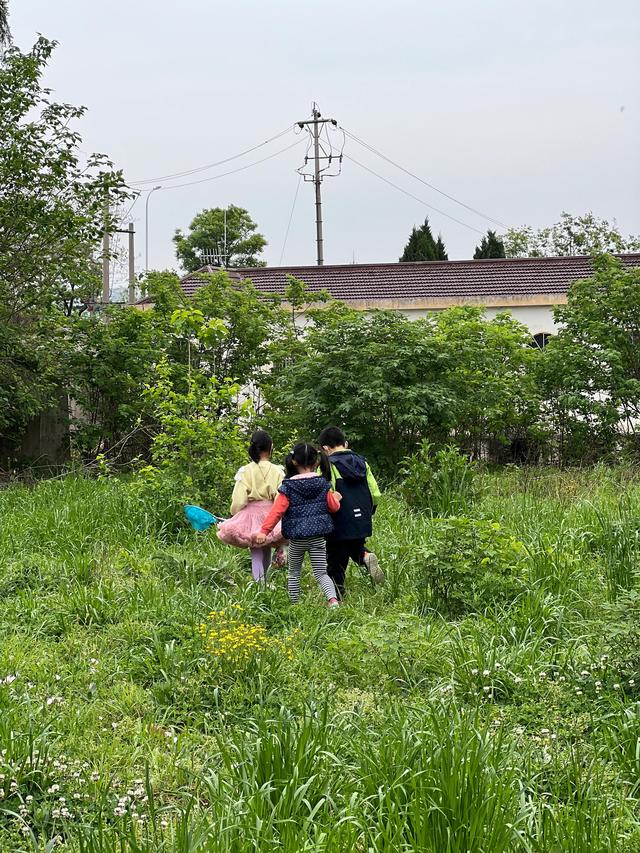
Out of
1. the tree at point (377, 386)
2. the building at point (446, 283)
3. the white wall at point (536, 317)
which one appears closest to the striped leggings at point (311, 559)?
the tree at point (377, 386)

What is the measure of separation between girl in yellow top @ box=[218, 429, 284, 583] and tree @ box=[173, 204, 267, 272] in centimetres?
4381

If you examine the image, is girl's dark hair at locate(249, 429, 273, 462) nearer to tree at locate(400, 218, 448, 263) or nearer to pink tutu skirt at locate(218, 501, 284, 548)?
pink tutu skirt at locate(218, 501, 284, 548)

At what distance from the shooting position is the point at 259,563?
7254 mm

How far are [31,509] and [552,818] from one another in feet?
23.6

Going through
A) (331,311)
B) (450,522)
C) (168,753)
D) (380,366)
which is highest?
(331,311)

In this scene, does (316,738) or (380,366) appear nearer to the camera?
(316,738)

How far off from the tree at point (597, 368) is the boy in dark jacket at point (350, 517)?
744cm

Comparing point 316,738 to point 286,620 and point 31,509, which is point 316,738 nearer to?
point 286,620

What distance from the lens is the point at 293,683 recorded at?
5.01 m

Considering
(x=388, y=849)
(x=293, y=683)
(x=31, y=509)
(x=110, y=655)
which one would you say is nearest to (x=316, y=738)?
(x=388, y=849)

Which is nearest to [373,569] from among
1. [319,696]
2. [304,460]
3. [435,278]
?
[304,460]

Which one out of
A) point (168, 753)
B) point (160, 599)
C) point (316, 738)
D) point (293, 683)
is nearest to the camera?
point (316, 738)

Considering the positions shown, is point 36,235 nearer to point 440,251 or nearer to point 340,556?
point 340,556

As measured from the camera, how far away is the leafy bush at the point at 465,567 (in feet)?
20.9
